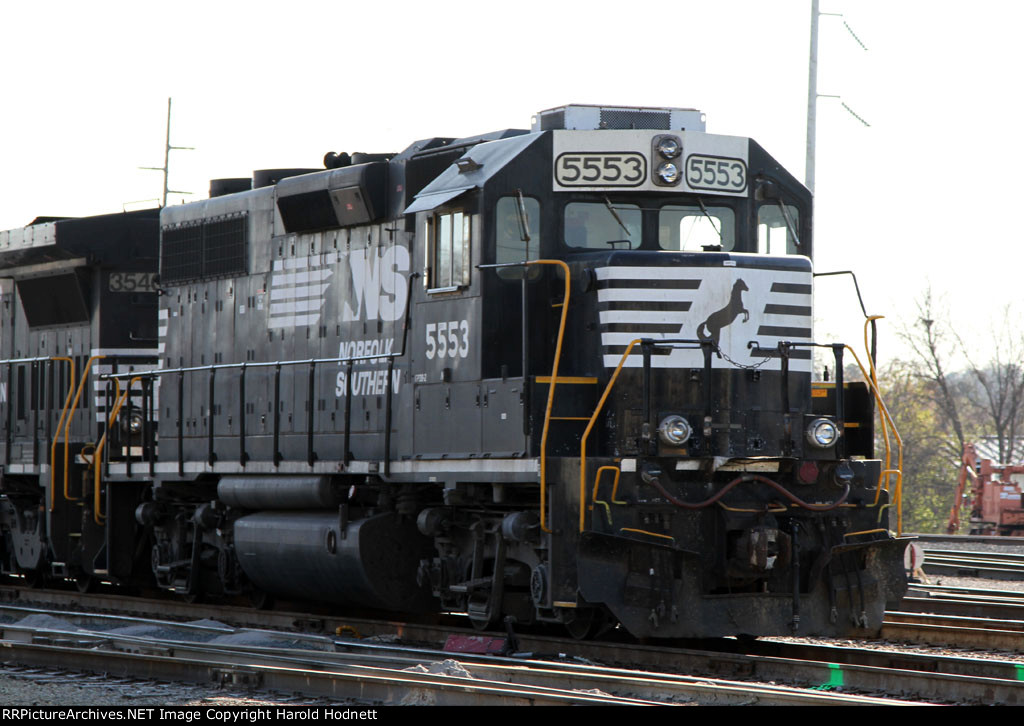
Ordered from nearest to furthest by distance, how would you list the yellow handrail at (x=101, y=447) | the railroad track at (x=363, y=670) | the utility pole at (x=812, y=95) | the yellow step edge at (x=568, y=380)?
the railroad track at (x=363, y=670)
the yellow step edge at (x=568, y=380)
the yellow handrail at (x=101, y=447)
the utility pole at (x=812, y=95)

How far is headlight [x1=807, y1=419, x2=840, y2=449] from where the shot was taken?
10.3 m

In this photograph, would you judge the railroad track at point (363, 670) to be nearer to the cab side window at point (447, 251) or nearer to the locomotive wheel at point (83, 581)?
the cab side window at point (447, 251)

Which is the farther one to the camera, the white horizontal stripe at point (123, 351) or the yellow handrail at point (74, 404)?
the white horizontal stripe at point (123, 351)

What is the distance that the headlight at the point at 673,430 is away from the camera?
9844 millimetres

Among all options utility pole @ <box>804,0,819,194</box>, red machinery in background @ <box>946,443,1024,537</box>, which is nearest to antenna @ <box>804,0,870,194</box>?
utility pole @ <box>804,0,819,194</box>

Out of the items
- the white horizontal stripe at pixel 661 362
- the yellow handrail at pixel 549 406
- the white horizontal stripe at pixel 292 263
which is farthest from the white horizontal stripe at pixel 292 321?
the white horizontal stripe at pixel 661 362

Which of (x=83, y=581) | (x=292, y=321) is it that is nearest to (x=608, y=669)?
(x=292, y=321)

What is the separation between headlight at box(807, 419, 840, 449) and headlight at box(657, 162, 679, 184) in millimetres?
1972

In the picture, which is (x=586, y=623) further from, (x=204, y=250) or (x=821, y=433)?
(x=204, y=250)

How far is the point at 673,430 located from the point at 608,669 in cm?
177

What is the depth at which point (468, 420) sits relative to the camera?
10727 mm

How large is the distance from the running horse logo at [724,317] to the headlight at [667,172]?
916mm

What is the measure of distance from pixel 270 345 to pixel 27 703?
19.7 ft

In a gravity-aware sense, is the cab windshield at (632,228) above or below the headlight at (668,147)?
below
